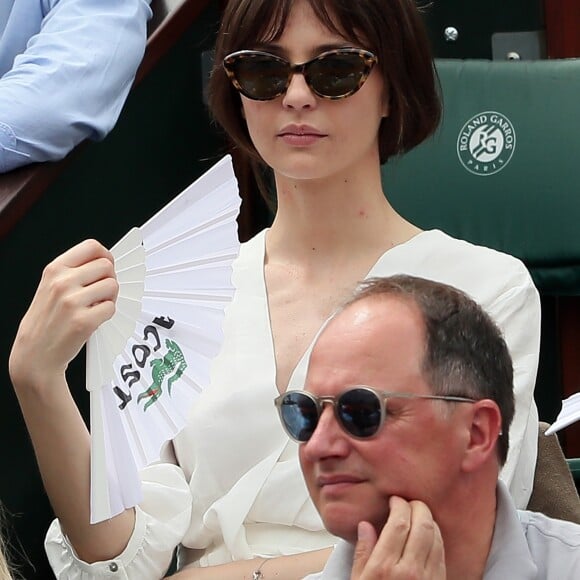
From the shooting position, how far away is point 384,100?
8.90 feet

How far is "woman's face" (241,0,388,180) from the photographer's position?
2.56 meters

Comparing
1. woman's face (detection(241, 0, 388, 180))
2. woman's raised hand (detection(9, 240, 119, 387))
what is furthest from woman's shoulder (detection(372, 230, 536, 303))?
woman's raised hand (detection(9, 240, 119, 387))

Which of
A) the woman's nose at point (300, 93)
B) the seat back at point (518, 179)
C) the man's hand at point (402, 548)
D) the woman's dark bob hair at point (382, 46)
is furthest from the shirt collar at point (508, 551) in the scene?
the seat back at point (518, 179)

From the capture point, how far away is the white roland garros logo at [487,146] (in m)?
3.65

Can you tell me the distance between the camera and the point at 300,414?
1.87 meters

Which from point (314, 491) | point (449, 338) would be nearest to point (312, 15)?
point (449, 338)

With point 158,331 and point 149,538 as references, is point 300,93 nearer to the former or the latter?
point 158,331

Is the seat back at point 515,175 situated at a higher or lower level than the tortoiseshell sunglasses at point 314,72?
lower

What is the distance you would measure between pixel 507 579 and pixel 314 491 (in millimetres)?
272

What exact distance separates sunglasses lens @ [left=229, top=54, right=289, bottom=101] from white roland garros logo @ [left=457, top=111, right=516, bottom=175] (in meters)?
1.18

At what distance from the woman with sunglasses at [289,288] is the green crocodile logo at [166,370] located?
128 mm

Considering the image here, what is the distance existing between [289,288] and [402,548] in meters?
1.02

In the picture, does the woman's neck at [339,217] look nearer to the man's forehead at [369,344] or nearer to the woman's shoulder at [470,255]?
the woman's shoulder at [470,255]

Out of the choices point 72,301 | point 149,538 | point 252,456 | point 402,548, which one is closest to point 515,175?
point 252,456
